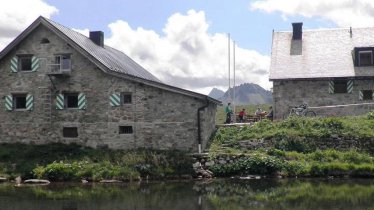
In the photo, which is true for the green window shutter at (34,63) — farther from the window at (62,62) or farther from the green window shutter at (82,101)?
the green window shutter at (82,101)

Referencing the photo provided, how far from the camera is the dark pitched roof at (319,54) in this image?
33906 millimetres

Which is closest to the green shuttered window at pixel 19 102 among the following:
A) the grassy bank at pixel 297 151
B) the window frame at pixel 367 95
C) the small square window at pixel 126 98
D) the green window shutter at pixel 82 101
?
the green window shutter at pixel 82 101

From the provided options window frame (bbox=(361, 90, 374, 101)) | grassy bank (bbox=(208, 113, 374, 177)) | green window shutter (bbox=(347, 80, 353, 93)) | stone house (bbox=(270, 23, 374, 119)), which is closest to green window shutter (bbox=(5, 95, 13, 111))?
grassy bank (bbox=(208, 113, 374, 177))

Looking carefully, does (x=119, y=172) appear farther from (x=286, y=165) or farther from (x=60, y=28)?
(x=60, y=28)

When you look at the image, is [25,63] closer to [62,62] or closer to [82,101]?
[62,62]

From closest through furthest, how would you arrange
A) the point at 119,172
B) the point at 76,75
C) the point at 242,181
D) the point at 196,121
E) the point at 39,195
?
the point at 39,195 → the point at 242,181 → the point at 119,172 → the point at 196,121 → the point at 76,75

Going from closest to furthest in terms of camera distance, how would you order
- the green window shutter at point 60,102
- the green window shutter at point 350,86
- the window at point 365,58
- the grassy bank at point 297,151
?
1. the grassy bank at point 297,151
2. the green window shutter at point 60,102
3. the green window shutter at point 350,86
4. the window at point 365,58

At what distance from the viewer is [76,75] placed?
1174 inches

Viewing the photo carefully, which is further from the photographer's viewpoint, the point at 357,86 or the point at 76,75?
the point at 357,86

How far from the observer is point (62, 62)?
30172mm

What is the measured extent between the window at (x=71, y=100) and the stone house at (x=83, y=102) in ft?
0.21

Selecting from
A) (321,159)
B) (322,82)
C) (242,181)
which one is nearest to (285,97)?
(322,82)

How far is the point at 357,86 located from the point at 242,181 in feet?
48.2

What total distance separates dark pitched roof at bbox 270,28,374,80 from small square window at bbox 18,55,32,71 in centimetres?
1646
